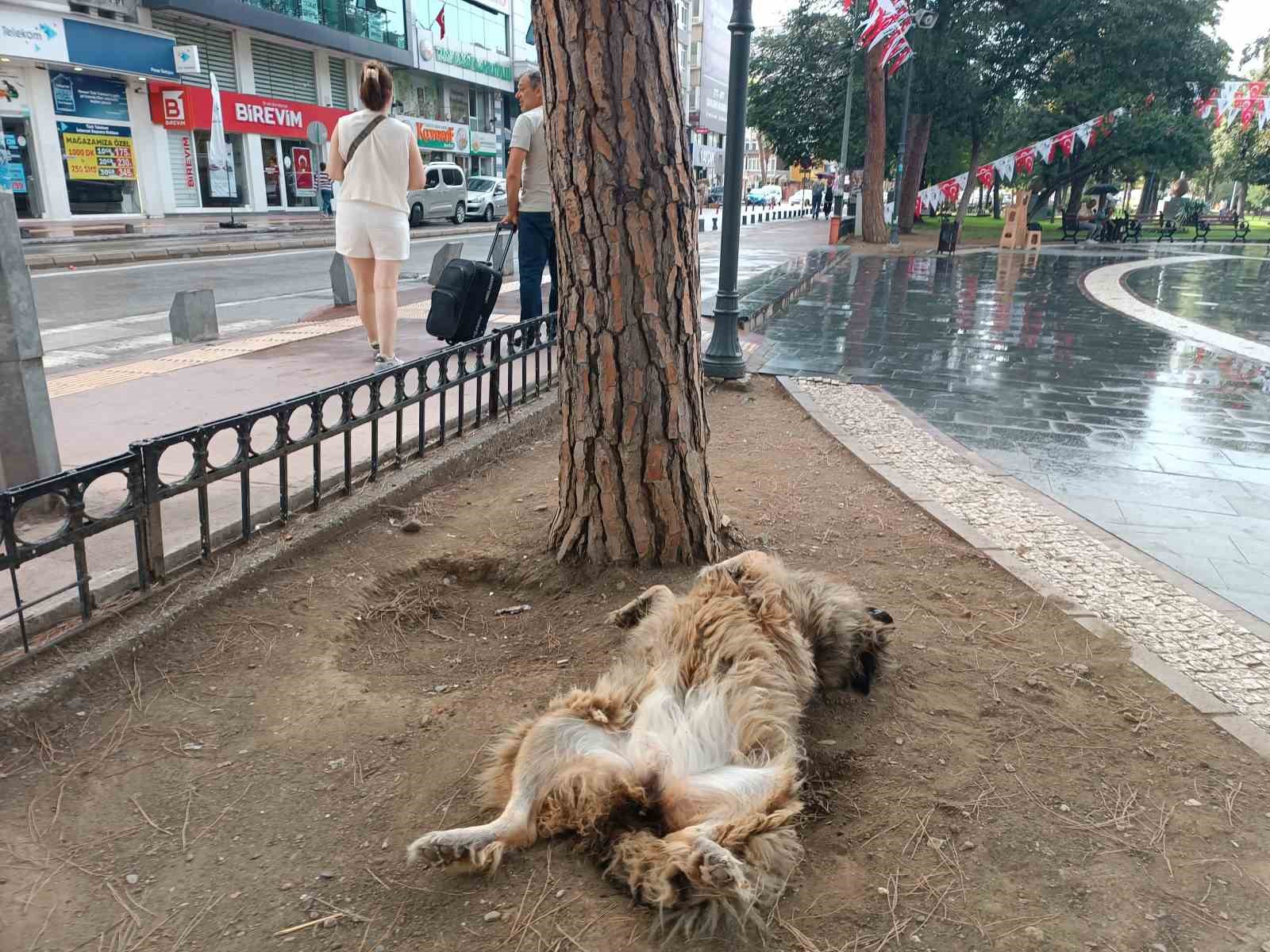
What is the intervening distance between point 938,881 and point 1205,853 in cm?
73

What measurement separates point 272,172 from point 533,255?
1198 inches

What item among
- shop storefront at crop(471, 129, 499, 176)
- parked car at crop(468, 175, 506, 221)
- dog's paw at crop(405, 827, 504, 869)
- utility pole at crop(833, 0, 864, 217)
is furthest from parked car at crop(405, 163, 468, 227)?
dog's paw at crop(405, 827, 504, 869)

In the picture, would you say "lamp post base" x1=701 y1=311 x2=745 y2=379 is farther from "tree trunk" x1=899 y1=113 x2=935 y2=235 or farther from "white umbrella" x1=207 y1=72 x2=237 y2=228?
"white umbrella" x1=207 y1=72 x2=237 y2=228

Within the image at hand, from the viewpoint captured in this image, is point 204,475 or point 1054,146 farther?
point 1054,146

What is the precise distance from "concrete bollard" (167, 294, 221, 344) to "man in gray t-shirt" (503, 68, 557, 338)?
338 cm

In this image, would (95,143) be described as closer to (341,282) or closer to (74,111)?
(74,111)

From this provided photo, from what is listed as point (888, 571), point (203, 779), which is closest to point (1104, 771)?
point (888, 571)

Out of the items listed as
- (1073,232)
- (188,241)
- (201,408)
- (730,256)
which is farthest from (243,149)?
(1073,232)

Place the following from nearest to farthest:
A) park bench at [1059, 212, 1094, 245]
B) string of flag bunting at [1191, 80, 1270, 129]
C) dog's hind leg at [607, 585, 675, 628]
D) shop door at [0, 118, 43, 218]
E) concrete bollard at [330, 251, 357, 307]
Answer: dog's hind leg at [607, 585, 675, 628] → concrete bollard at [330, 251, 357, 307] → shop door at [0, 118, 43, 218] → string of flag bunting at [1191, 80, 1270, 129] → park bench at [1059, 212, 1094, 245]

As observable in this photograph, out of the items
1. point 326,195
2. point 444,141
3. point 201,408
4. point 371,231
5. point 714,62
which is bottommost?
point 201,408

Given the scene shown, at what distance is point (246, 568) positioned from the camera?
3297 millimetres

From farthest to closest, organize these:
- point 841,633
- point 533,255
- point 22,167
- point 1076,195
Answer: point 1076,195 → point 22,167 → point 533,255 → point 841,633

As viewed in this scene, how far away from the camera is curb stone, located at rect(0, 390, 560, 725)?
2.54 metres

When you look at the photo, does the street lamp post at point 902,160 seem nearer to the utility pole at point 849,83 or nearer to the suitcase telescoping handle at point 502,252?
the utility pole at point 849,83
